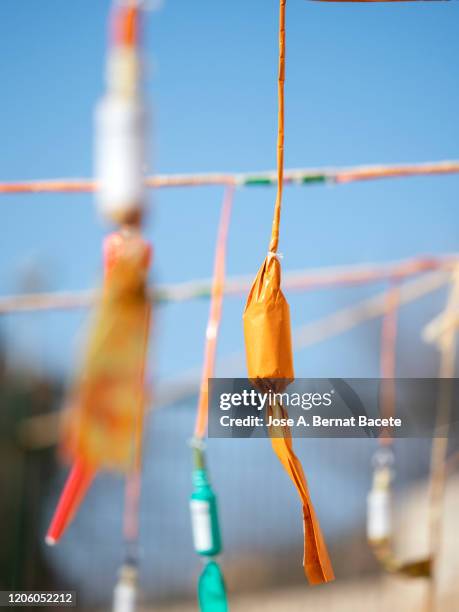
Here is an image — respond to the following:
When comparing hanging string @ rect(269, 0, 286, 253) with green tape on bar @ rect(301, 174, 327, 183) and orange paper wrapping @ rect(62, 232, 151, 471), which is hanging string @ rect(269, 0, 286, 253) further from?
green tape on bar @ rect(301, 174, 327, 183)

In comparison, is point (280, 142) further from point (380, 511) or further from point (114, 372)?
point (380, 511)

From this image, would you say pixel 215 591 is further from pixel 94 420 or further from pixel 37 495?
pixel 37 495

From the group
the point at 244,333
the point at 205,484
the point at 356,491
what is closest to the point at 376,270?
the point at 205,484

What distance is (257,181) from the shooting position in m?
0.79

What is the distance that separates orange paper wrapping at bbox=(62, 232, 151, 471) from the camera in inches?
17.1

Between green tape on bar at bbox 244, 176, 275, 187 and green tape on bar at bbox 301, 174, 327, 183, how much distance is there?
29 millimetres

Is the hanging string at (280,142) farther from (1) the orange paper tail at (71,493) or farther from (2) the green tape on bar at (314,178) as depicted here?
(2) the green tape on bar at (314,178)

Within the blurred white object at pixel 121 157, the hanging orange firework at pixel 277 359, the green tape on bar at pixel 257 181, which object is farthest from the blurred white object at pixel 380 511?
the blurred white object at pixel 121 157

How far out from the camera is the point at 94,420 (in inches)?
17.2

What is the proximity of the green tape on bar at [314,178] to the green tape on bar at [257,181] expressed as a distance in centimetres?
3

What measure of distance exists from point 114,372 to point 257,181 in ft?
1.27

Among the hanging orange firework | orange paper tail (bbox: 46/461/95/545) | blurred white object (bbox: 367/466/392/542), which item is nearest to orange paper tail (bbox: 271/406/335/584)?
the hanging orange firework

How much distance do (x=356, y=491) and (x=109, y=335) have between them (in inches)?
54.1

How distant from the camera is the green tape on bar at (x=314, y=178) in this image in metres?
0.79
